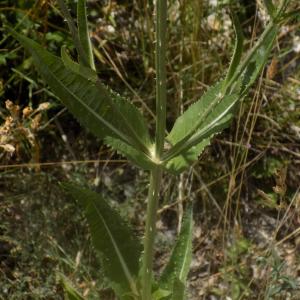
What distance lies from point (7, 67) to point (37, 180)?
0.59 metres

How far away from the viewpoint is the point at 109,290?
250 cm

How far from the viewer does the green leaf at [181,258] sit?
2.11 m

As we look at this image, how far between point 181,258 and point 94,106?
698 millimetres

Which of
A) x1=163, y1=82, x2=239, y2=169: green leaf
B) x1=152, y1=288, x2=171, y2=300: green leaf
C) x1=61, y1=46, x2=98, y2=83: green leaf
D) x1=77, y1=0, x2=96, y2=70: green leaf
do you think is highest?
x1=77, y1=0, x2=96, y2=70: green leaf

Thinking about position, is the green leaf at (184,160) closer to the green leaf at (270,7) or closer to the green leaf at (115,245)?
the green leaf at (115,245)

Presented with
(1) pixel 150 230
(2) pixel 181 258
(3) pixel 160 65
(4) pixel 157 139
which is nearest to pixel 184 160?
(4) pixel 157 139

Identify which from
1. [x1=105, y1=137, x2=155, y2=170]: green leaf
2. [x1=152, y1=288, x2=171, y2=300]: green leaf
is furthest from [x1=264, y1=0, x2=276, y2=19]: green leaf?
[x1=152, y1=288, x2=171, y2=300]: green leaf

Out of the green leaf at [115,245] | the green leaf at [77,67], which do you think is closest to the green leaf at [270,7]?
the green leaf at [77,67]

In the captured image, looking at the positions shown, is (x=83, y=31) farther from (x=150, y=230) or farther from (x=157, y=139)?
(x=150, y=230)

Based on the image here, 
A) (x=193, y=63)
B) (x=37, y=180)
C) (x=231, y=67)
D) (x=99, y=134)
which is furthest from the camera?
(x=193, y=63)

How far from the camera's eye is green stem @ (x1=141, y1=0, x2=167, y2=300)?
4.95 ft

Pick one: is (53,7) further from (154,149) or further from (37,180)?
(154,149)

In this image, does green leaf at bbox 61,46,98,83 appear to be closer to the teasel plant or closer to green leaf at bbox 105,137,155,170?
the teasel plant

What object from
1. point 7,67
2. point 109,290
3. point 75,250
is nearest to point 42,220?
point 75,250
